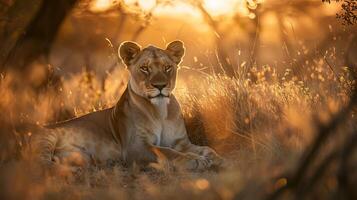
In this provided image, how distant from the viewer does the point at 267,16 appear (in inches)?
525

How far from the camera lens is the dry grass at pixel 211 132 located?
5.30 meters

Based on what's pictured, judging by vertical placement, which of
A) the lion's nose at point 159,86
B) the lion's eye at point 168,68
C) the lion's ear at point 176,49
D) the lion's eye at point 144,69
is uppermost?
the lion's ear at point 176,49

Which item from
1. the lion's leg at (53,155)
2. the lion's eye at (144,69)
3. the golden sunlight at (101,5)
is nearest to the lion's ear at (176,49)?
the lion's eye at (144,69)

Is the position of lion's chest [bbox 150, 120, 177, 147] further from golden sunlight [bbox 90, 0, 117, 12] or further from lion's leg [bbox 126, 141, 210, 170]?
golden sunlight [bbox 90, 0, 117, 12]

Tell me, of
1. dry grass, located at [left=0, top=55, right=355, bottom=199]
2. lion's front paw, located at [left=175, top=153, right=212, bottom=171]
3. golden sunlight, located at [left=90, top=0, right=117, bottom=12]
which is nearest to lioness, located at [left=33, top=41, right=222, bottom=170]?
lion's front paw, located at [left=175, top=153, right=212, bottom=171]

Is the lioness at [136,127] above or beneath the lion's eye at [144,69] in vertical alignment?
beneath

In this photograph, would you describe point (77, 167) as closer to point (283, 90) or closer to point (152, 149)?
point (152, 149)

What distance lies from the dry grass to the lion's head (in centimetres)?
71

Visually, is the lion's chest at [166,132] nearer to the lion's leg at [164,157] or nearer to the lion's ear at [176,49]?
the lion's leg at [164,157]

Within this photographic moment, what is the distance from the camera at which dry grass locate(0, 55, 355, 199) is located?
5.30 meters

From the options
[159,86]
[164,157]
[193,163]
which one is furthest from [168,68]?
[193,163]

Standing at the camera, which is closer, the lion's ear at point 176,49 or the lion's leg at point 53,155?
the lion's leg at point 53,155

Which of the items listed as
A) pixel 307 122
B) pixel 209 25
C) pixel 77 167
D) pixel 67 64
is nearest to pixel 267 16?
pixel 209 25

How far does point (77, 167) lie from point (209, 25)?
4784mm
